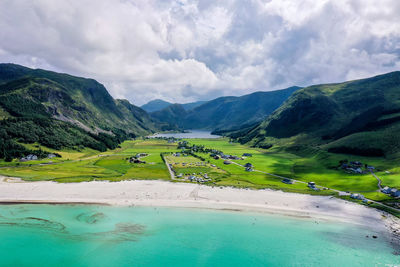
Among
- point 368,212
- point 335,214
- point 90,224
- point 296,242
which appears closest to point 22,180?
point 90,224

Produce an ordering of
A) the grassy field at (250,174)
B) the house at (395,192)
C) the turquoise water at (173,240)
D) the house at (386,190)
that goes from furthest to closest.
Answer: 1. the grassy field at (250,174)
2. the house at (386,190)
3. the house at (395,192)
4. the turquoise water at (173,240)

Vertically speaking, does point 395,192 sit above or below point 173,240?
above

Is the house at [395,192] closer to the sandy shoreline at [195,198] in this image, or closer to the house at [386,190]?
the house at [386,190]

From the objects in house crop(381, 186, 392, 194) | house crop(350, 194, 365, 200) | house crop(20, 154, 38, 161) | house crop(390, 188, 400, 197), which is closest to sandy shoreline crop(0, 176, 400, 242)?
house crop(350, 194, 365, 200)

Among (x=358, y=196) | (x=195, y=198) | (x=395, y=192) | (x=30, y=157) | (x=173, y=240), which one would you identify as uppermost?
(x=30, y=157)

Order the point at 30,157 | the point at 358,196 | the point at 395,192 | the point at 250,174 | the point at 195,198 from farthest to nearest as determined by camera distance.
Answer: the point at 30,157 < the point at 250,174 < the point at 195,198 < the point at 358,196 < the point at 395,192

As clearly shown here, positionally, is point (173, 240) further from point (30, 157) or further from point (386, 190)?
point (30, 157)

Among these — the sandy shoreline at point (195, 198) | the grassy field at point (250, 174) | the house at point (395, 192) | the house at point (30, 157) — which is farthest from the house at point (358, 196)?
the house at point (30, 157)

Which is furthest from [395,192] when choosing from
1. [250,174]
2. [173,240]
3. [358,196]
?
[173,240]
